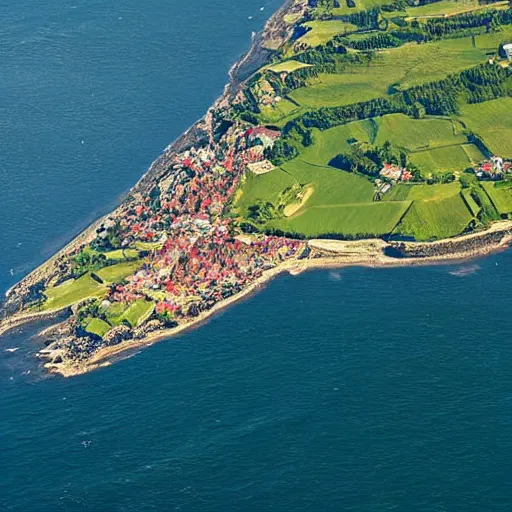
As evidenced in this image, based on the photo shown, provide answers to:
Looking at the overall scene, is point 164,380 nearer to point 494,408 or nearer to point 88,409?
point 88,409

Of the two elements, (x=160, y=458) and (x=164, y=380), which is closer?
(x=160, y=458)

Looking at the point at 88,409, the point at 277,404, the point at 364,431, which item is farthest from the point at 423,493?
the point at 88,409

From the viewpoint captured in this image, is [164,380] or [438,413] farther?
[164,380]

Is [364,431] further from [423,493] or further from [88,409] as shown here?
[88,409]

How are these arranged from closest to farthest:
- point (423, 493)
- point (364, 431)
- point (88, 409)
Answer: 1. point (423, 493)
2. point (364, 431)
3. point (88, 409)

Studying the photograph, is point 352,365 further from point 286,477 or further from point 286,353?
point 286,477

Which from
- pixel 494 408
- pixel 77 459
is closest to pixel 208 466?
pixel 77 459

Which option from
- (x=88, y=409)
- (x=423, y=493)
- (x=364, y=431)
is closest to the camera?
(x=423, y=493)

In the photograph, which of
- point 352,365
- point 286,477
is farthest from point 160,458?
point 352,365
